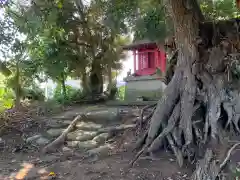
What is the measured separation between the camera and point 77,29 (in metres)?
14.5

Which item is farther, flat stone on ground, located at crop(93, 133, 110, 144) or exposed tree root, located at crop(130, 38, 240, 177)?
flat stone on ground, located at crop(93, 133, 110, 144)

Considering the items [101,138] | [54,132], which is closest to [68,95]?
[54,132]

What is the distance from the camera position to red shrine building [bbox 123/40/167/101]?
14500mm

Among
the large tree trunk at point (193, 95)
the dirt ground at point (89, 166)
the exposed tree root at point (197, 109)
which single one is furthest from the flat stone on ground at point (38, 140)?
the large tree trunk at point (193, 95)

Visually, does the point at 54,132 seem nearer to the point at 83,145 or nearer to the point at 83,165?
the point at 83,145

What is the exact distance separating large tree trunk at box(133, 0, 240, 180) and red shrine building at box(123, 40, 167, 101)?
24.4ft

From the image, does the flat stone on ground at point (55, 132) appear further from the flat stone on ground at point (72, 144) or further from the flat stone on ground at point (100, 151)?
the flat stone on ground at point (100, 151)

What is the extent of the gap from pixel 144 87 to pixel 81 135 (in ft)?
24.8

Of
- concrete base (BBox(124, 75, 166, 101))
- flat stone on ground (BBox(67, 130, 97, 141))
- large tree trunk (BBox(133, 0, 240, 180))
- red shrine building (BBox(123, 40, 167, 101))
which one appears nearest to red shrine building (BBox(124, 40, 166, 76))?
red shrine building (BBox(123, 40, 167, 101))

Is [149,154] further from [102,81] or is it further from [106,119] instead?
[102,81]

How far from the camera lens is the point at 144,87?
1485 cm

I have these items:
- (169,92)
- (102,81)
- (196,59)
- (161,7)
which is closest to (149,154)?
(169,92)

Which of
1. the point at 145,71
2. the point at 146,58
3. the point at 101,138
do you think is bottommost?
the point at 101,138

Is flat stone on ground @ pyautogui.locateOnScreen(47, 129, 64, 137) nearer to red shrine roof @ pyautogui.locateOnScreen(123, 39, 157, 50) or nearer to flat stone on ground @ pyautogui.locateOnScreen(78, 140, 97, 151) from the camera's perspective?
flat stone on ground @ pyautogui.locateOnScreen(78, 140, 97, 151)
